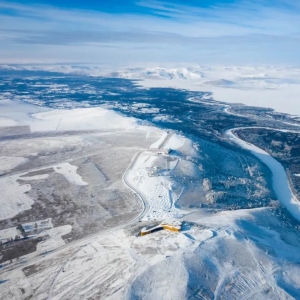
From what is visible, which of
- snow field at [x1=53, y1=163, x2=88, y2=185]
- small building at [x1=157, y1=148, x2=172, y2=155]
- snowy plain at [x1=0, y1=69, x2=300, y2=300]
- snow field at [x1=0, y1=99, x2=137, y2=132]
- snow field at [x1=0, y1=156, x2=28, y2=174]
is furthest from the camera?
snow field at [x1=0, y1=99, x2=137, y2=132]

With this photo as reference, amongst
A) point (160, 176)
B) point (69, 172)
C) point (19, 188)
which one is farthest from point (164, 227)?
point (69, 172)

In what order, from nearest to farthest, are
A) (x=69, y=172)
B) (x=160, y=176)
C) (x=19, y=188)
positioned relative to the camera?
(x=19, y=188) → (x=160, y=176) → (x=69, y=172)

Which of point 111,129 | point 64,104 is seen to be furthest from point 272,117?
point 64,104

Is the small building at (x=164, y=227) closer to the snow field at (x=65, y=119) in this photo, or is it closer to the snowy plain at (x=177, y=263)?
the snowy plain at (x=177, y=263)

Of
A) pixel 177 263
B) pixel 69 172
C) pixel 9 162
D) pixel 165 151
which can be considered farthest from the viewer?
pixel 165 151

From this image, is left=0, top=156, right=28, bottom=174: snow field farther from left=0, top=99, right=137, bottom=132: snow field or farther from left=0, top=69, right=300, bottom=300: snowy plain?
left=0, top=99, right=137, bottom=132: snow field

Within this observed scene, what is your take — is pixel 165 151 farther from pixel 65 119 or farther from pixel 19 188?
pixel 65 119

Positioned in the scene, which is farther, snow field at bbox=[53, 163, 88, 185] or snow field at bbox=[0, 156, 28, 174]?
snow field at bbox=[0, 156, 28, 174]

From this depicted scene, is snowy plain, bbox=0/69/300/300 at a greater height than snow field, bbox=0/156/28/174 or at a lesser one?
greater

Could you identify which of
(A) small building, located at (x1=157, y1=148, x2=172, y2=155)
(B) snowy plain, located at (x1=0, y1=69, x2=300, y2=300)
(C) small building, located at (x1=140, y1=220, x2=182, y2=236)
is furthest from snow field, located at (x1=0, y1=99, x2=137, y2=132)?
(C) small building, located at (x1=140, y1=220, x2=182, y2=236)

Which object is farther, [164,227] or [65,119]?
[65,119]

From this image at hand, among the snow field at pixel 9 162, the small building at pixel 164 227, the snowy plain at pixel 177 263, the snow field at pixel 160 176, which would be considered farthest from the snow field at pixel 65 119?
the small building at pixel 164 227

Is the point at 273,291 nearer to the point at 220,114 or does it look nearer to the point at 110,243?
the point at 110,243
